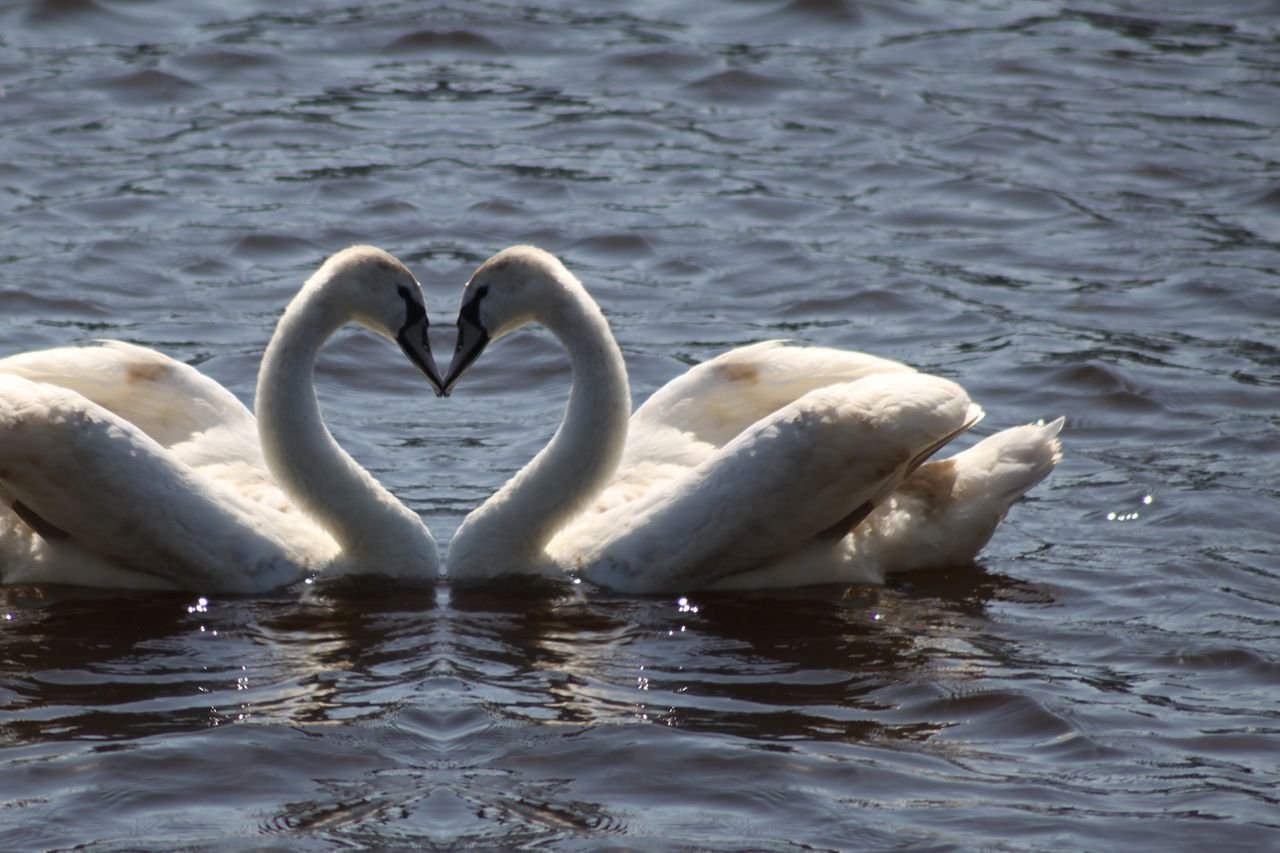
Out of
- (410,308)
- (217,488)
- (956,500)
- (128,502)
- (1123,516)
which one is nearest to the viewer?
(128,502)

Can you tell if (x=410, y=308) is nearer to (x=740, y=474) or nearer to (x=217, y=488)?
(x=217, y=488)

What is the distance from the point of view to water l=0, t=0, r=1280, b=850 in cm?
677

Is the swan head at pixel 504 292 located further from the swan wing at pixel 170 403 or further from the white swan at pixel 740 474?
→ the swan wing at pixel 170 403

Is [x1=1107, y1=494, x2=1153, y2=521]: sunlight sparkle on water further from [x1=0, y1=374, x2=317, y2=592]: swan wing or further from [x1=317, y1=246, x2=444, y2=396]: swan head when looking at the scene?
[x1=0, y1=374, x2=317, y2=592]: swan wing

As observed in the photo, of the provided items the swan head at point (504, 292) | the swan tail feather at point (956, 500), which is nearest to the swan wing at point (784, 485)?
the swan tail feather at point (956, 500)

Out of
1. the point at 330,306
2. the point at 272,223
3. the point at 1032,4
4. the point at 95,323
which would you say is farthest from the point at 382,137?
the point at 330,306

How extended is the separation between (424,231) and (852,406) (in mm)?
7026

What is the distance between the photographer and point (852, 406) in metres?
8.09

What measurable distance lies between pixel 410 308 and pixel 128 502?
1.34 meters

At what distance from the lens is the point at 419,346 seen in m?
8.45

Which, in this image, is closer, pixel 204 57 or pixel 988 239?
pixel 988 239

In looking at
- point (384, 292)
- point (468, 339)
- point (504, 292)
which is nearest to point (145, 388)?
point (384, 292)

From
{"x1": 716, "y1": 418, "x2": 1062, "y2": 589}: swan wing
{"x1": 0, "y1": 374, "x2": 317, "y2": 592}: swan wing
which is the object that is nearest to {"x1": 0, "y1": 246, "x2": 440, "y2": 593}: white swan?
{"x1": 0, "y1": 374, "x2": 317, "y2": 592}: swan wing

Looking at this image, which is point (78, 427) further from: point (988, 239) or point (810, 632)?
point (988, 239)
